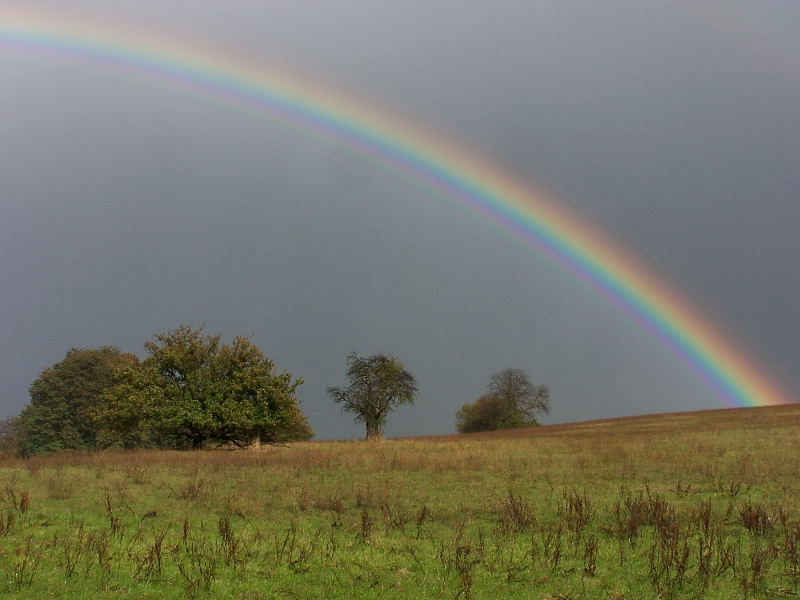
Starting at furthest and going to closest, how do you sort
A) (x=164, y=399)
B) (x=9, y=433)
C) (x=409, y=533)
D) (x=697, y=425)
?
(x=9, y=433) → (x=697, y=425) → (x=164, y=399) → (x=409, y=533)

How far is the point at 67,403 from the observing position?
52.6 meters

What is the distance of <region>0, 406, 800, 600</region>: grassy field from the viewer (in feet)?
29.1

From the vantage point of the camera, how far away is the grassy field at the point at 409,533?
29.1 feet

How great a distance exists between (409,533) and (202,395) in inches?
1362

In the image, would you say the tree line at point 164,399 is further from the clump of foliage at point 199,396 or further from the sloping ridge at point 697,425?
the sloping ridge at point 697,425

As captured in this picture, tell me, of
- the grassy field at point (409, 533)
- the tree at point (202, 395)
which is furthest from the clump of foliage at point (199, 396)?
the grassy field at point (409, 533)

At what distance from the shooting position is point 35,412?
5166 centimetres

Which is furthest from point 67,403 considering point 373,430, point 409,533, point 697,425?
point 697,425

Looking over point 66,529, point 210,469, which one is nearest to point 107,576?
point 66,529

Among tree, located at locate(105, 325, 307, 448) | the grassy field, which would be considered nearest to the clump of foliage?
tree, located at locate(105, 325, 307, 448)

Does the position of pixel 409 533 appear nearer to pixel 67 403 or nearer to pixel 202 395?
pixel 202 395

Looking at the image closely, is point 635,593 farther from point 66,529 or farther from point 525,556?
point 66,529

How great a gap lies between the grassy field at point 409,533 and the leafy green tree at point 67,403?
106 feet

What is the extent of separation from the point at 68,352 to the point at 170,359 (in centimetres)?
1760
